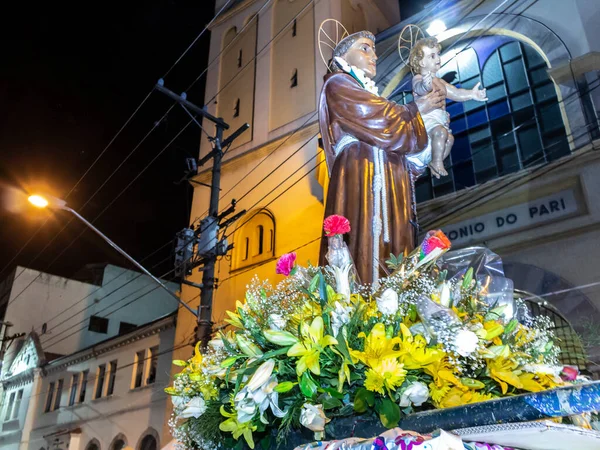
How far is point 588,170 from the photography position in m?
10.1

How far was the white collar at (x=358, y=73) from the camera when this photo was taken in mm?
4609

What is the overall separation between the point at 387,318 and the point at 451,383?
15.6 inches

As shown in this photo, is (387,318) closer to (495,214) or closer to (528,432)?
(528,432)

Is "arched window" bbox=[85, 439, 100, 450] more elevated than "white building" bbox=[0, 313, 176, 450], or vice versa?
Answer: "white building" bbox=[0, 313, 176, 450]

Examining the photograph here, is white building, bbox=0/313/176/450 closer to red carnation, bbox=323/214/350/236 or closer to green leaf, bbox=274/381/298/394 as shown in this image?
red carnation, bbox=323/214/350/236

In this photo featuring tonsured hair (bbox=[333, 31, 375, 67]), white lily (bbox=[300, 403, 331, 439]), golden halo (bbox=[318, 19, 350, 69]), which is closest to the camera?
white lily (bbox=[300, 403, 331, 439])

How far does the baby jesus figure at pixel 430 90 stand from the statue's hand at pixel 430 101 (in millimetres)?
50

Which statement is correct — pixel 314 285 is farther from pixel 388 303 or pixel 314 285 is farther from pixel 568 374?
pixel 568 374

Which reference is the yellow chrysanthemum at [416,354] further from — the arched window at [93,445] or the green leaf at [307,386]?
the arched window at [93,445]

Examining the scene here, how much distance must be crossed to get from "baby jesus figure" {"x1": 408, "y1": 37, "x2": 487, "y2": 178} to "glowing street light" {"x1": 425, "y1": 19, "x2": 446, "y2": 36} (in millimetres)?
9886

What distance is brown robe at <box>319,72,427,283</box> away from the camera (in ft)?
13.0

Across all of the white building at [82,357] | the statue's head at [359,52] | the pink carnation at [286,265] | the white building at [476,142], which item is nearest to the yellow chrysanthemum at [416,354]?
the pink carnation at [286,265]

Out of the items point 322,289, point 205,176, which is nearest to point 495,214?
point 322,289

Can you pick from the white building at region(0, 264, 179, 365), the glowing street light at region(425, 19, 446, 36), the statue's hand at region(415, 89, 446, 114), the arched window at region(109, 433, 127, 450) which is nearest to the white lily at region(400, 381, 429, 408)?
the statue's hand at region(415, 89, 446, 114)
